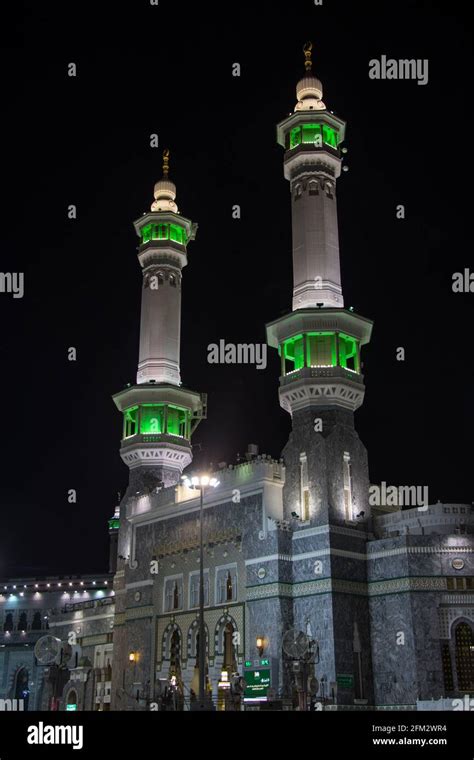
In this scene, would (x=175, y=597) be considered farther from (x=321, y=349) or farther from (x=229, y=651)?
(x=321, y=349)

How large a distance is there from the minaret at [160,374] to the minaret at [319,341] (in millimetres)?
10489

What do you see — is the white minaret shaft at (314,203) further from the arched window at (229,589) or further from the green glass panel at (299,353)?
the arched window at (229,589)

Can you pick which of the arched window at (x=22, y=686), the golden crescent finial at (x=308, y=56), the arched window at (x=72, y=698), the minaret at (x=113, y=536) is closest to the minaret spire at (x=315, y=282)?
the golden crescent finial at (x=308, y=56)

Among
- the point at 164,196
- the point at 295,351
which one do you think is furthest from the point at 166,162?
the point at 295,351

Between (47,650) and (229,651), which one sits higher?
(229,651)

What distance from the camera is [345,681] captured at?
124 feet

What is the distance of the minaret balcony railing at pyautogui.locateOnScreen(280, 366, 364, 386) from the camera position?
4409 centimetres

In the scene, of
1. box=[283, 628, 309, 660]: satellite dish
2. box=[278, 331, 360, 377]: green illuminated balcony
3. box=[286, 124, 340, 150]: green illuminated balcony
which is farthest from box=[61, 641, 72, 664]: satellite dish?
box=[286, 124, 340, 150]: green illuminated balcony

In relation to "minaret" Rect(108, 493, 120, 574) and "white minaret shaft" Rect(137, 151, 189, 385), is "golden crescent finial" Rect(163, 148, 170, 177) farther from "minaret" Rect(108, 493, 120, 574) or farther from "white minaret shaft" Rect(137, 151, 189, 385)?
"minaret" Rect(108, 493, 120, 574)

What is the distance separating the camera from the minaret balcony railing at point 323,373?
44.1m

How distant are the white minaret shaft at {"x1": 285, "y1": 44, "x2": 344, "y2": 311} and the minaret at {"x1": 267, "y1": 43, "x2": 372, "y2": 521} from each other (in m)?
0.06

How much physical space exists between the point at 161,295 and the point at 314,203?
14630mm
